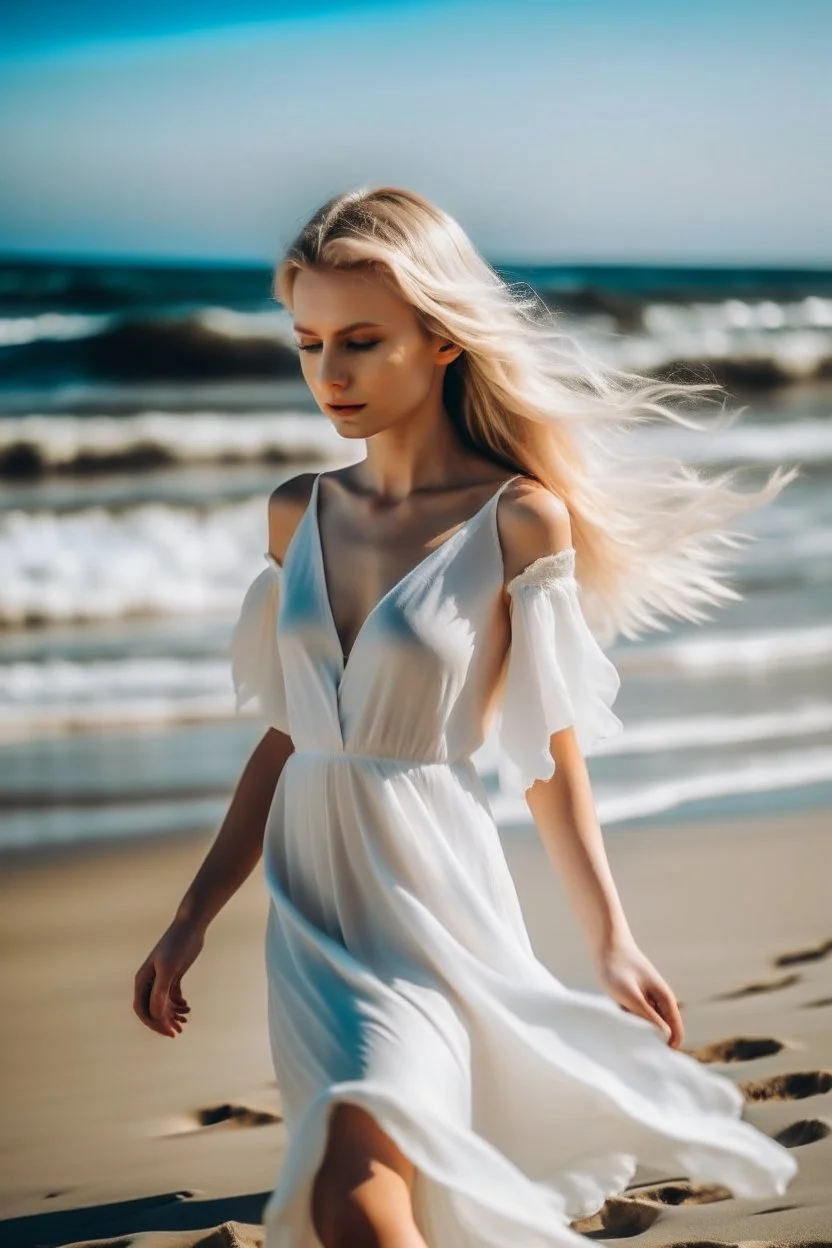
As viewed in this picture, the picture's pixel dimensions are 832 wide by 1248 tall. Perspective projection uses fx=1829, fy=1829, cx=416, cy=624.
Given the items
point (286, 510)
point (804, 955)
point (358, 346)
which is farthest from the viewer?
point (804, 955)

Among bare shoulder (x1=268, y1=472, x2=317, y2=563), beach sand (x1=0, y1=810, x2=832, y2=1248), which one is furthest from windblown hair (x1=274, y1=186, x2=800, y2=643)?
beach sand (x1=0, y1=810, x2=832, y2=1248)

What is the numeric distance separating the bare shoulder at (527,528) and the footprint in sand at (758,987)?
100 inches

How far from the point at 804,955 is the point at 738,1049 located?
2.89 ft

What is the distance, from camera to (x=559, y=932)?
5.50 metres

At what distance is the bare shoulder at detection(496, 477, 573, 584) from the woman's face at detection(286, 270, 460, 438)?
0.23 m

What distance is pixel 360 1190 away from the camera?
7.59 ft

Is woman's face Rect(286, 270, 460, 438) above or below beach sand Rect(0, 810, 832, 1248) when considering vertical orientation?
above

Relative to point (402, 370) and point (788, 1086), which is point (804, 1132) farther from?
point (402, 370)

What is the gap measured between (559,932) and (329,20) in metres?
28.2

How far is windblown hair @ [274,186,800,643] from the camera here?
2.81 metres

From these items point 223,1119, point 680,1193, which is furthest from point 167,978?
point 223,1119

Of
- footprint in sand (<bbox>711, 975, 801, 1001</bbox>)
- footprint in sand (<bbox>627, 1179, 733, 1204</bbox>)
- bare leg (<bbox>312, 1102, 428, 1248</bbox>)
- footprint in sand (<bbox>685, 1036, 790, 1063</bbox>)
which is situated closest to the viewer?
bare leg (<bbox>312, 1102, 428, 1248</bbox>)

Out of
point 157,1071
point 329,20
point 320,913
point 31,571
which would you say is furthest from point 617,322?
point 320,913

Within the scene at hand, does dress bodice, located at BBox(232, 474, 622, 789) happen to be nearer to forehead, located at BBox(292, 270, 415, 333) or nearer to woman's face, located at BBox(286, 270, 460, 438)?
woman's face, located at BBox(286, 270, 460, 438)
